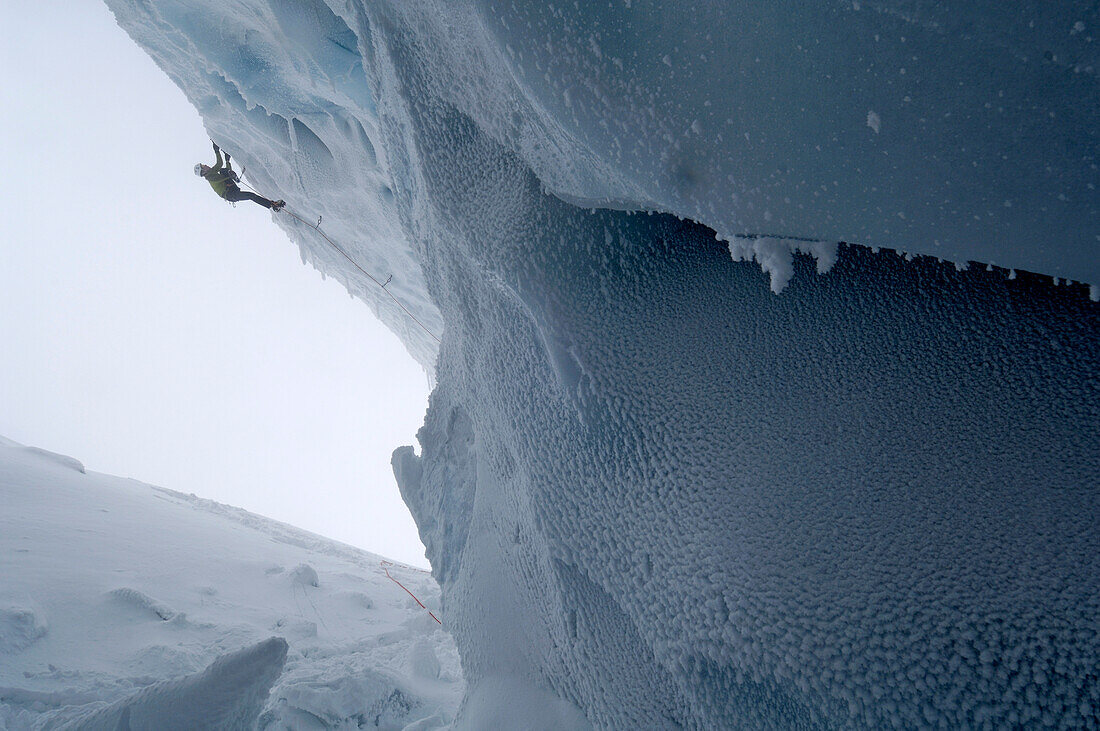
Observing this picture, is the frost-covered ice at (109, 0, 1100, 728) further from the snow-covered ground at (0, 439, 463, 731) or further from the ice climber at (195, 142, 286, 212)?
the ice climber at (195, 142, 286, 212)

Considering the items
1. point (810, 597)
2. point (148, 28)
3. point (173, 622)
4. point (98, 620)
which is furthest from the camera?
→ point (148, 28)

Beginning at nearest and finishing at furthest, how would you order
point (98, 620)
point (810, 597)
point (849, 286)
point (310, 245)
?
1. point (810, 597)
2. point (849, 286)
3. point (98, 620)
4. point (310, 245)

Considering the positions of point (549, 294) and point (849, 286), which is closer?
point (849, 286)

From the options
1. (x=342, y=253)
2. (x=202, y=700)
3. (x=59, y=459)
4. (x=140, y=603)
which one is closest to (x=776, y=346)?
(x=202, y=700)

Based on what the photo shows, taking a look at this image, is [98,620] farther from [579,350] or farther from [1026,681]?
[1026,681]

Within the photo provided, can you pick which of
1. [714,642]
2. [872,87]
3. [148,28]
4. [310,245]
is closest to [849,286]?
[872,87]

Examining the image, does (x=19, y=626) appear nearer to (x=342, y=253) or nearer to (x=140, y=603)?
(x=140, y=603)
